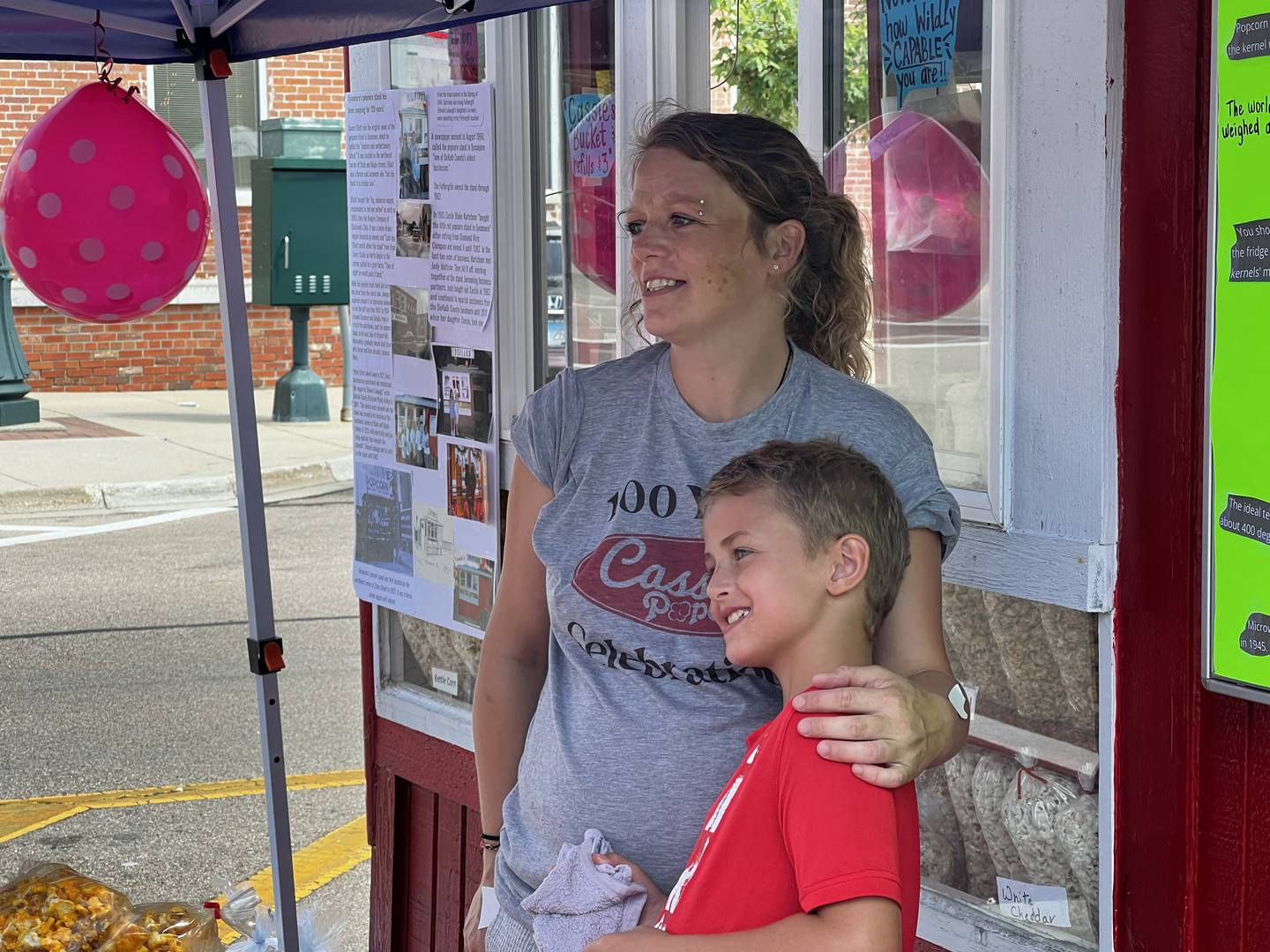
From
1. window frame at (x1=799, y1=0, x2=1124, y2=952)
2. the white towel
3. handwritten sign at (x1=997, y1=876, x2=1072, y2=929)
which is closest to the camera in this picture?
the white towel

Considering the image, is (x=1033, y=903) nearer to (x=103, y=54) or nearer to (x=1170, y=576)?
(x=1170, y=576)

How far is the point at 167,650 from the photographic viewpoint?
→ 7.44 m

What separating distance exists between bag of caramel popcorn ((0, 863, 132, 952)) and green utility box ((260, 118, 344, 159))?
11.6 meters

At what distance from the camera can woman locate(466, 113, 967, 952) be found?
193 cm

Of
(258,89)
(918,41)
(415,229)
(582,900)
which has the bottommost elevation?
(582,900)

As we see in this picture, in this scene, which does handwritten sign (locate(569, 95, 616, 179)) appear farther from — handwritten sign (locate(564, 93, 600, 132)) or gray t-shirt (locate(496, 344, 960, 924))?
gray t-shirt (locate(496, 344, 960, 924))

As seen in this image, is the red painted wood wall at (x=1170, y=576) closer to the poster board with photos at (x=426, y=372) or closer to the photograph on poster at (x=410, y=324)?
the poster board with photos at (x=426, y=372)

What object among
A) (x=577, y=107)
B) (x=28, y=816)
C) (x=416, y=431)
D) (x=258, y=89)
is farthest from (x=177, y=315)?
(x=577, y=107)

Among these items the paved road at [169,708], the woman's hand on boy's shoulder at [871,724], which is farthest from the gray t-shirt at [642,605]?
the paved road at [169,708]

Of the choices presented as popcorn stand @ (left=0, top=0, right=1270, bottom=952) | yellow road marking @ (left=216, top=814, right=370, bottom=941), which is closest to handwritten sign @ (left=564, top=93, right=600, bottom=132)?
popcorn stand @ (left=0, top=0, right=1270, bottom=952)

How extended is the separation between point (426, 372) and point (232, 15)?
1114 mm

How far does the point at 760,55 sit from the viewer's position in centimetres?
313

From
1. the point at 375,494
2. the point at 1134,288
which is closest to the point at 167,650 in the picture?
Answer: the point at 375,494

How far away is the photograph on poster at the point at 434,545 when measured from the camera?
378 centimetres
